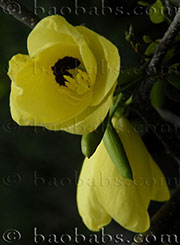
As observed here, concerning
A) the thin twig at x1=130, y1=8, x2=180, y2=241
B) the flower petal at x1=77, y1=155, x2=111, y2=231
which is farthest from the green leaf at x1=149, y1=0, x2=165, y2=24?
the flower petal at x1=77, y1=155, x2=111, y2=231

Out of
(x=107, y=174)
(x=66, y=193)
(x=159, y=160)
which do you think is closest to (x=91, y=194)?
(x=107, y=174)

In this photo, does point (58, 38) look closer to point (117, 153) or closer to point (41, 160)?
point (117, 153)

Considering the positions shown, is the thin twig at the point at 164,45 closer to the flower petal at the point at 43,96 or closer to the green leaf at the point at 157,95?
the flower petal at the point at 43,96

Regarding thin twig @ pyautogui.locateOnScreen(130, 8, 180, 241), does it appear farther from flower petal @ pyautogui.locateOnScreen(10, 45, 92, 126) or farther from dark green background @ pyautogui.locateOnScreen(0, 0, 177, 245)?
dark green background @ pyautogui.locateOnScreen(0, 0, 177, 245)

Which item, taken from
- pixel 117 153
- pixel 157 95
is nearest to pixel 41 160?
pixel 157 95

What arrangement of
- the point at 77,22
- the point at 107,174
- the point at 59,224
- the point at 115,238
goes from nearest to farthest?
1. the point at 107,174
2. the point at 77,22
3. the point at 115,238
4. the point at 59,224

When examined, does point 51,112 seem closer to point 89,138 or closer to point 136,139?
point 89,138

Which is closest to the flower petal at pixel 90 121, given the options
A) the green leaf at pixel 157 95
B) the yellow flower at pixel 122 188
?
the yellow flower at pixel 122 188
